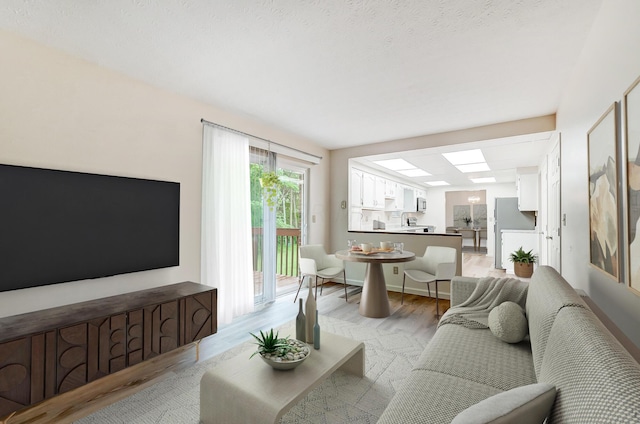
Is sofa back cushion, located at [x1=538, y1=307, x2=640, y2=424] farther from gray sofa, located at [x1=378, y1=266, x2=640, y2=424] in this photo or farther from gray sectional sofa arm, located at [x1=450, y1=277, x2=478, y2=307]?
gray sectional sofa arm, located at [x1=450, y1=277, x2=478, y2=307]

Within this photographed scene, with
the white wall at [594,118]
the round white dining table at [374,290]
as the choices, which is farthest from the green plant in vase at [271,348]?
the round white dining table at [374,290]

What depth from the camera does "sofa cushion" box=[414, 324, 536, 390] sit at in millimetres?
1424

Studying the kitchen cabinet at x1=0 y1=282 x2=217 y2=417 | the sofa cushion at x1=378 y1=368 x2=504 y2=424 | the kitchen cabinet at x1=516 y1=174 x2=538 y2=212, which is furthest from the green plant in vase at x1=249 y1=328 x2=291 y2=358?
the kitchen cabinet at x1=516 y1=174 x2=538 y2=212

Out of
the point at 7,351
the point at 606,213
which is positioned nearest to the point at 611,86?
the point at 606,213

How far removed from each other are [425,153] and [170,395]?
14.7 feet

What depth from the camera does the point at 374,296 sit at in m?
3.57

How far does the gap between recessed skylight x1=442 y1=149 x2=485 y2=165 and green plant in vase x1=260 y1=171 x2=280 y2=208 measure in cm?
304

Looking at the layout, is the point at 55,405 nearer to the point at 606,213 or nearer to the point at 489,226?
the point at 606,213

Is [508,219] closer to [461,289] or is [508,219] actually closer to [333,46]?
[461,289]

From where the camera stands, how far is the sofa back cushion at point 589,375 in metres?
0.64

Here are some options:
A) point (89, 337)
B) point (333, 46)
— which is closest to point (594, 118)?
point (333, 46)

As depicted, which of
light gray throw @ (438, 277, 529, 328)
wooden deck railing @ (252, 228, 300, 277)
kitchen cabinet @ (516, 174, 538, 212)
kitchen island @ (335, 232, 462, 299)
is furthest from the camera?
kitchen cabinet @ (516, 174, 538, 212)

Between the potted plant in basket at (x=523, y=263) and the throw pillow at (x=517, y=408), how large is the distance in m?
5.71

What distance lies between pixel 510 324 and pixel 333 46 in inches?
86.2
